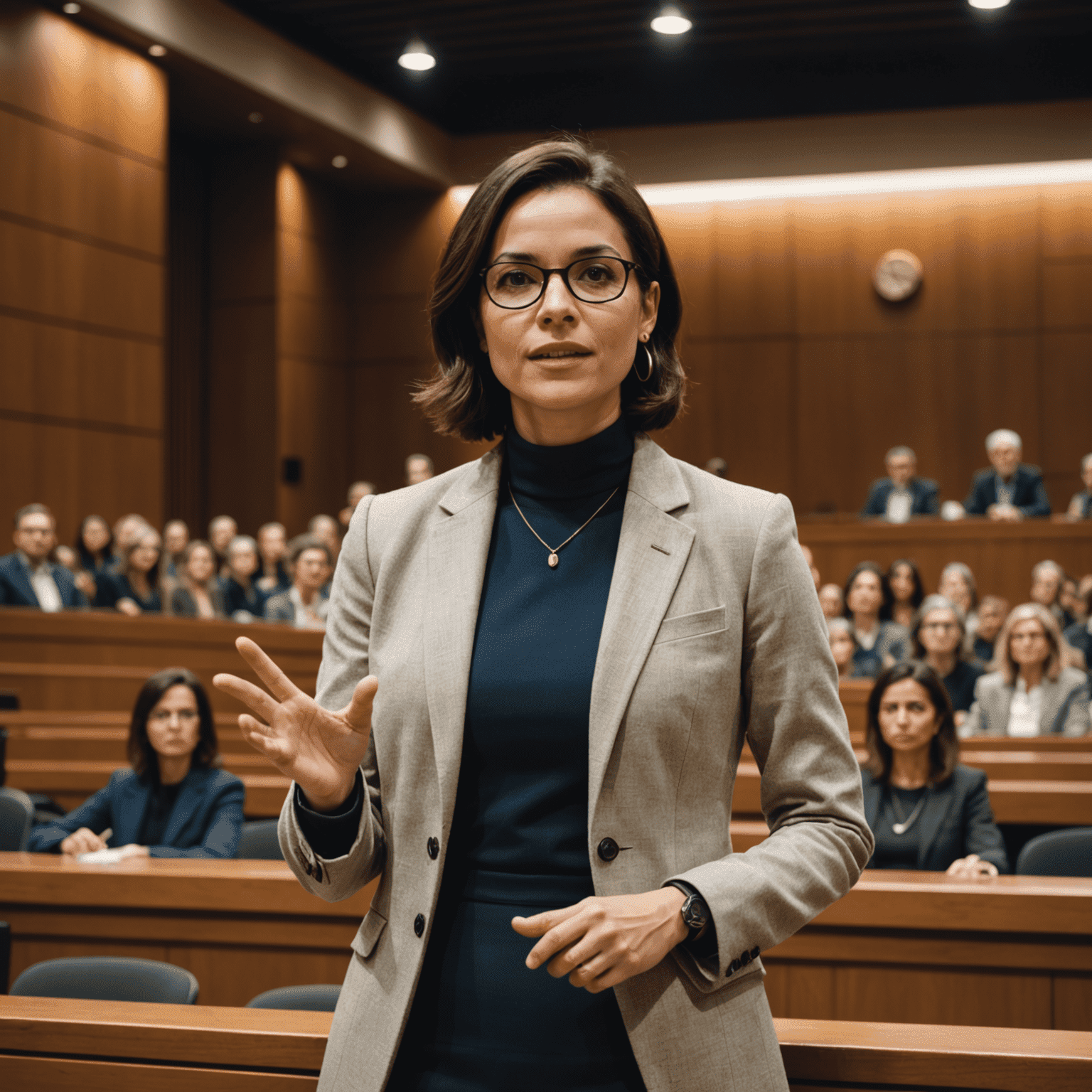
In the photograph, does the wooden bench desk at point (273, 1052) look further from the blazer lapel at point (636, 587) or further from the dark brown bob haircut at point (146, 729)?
the dark brown bob haircut at point (146, 729)

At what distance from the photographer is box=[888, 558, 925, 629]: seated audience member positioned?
7605 millimetres

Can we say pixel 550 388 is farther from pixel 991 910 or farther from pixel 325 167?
pixel 325 167

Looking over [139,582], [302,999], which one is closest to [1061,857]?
[302,999]

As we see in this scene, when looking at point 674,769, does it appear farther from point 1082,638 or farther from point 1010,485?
point 1010,485

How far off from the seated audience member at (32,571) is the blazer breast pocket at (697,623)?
659cm

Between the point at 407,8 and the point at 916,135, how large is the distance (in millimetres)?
4645

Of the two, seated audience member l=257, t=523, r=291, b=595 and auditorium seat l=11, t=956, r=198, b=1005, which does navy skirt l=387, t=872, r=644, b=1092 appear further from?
seated audience member l=257, t=523, r=291, b=595

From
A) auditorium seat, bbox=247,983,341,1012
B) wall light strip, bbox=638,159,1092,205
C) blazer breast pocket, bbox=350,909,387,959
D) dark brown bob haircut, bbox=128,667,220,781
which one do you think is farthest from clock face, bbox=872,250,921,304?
blazer breast pocket, bbox=350,909,387,959

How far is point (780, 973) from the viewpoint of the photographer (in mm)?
2795

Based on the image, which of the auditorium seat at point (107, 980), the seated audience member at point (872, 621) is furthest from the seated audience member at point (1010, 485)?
the auditorium seat at point (107, 980)

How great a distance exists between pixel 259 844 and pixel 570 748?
285cm

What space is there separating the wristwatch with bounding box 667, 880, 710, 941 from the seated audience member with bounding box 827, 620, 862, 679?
5.38 m

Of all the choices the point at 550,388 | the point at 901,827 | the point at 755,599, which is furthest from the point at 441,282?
the point at 901,827

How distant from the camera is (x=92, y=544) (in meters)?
8.19
